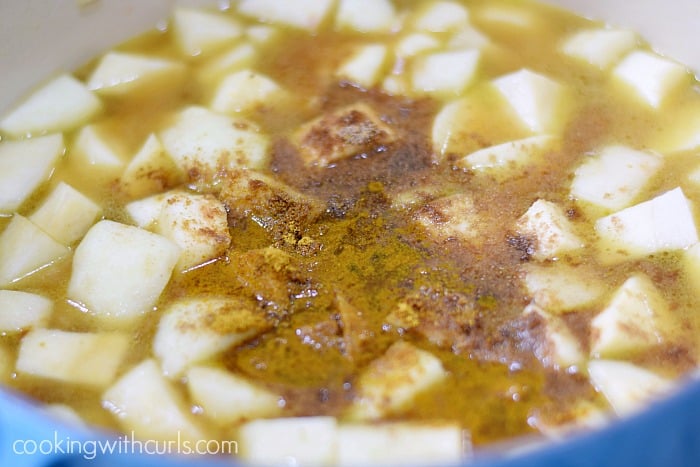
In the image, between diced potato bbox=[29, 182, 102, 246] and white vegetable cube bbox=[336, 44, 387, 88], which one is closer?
diced potato bbox=[29, 182, 102, 246]

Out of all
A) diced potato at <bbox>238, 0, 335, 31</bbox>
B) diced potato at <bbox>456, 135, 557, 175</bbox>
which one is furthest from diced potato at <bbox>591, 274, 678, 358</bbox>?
diced potato at <bbox>238, 0, 335, 31</bbox>

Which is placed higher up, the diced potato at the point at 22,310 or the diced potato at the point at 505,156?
the diced potato at the point at 22,310

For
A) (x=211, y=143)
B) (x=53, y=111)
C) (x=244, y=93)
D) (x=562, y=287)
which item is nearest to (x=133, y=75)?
(x=53, y=111)

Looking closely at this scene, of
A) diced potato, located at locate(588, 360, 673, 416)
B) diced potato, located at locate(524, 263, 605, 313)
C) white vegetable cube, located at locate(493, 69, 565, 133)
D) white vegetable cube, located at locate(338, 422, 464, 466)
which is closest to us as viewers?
white vegetable cube, located at locate(338, 422, 464, 466)

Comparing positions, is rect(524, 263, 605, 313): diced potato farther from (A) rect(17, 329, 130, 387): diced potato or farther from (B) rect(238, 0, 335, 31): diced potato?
(B) rect(238, 0, 335, 31): diced potato

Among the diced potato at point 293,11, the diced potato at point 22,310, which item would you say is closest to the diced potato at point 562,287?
the diced potato at point 22,310

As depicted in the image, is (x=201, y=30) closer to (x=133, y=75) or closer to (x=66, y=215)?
(x=133, y=75)

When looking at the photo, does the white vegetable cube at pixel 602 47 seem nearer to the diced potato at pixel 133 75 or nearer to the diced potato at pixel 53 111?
the diced potato at pixel 133 75

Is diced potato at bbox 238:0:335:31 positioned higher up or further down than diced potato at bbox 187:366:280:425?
higher up
